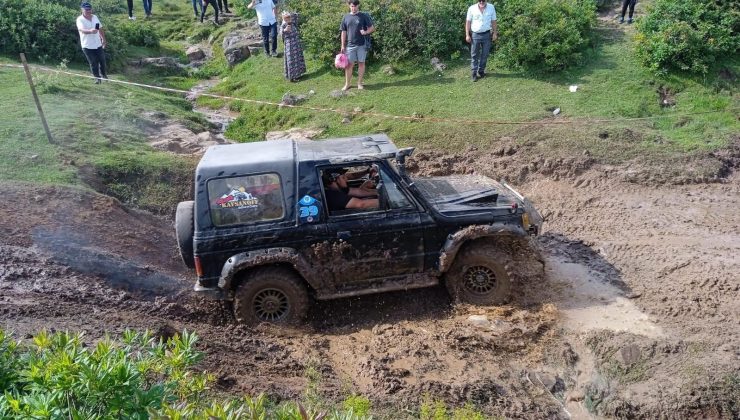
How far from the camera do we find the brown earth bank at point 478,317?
5.52 m

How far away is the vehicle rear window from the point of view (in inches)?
244

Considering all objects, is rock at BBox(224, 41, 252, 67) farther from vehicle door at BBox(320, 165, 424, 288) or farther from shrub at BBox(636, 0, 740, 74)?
vehicle door at BBox(320, 165, 424, 288)

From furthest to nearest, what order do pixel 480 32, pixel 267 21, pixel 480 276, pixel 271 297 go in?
pixel 267 21
pixel 480 32
pixel 480 276
pixel 271 297

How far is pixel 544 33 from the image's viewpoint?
11938mm

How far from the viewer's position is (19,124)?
33.2ft

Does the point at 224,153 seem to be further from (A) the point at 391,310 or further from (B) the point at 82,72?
(B) the point at 82,72

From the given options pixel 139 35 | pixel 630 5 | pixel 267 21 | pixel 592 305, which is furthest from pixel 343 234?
pixel 139 35

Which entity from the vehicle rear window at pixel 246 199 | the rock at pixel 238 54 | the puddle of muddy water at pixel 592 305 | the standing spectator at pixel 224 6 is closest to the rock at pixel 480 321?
the puddle of muddy water at pixel 592 305

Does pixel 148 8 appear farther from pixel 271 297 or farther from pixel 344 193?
pixel 271 297

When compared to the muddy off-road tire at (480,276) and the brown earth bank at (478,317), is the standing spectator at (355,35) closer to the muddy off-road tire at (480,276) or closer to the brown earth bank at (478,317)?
the brown earth bank at (478,317)

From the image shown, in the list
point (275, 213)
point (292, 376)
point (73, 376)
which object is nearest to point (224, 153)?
point (275, 213)

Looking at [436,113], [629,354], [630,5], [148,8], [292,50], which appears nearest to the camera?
[629,354]

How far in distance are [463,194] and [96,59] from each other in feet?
32.1

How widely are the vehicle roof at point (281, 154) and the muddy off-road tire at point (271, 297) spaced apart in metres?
1.11
